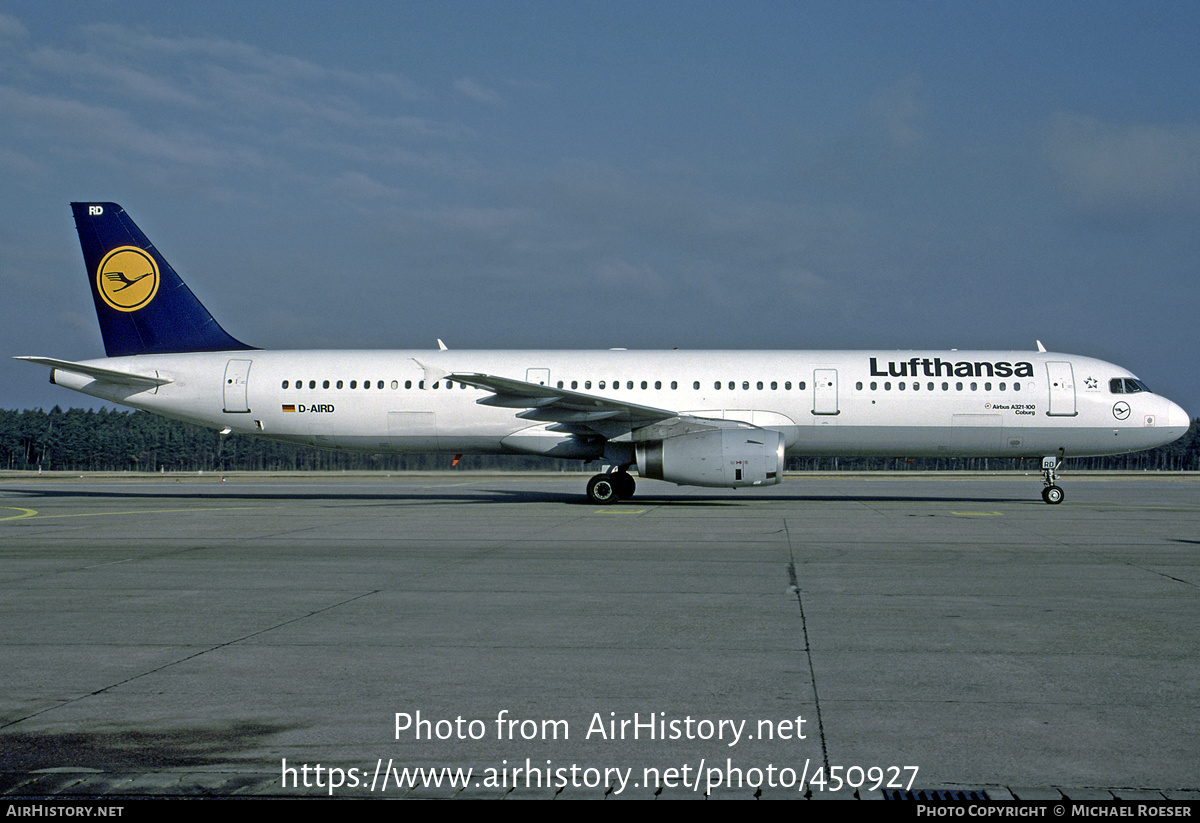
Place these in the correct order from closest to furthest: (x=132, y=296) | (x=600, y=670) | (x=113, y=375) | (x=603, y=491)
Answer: (x=600, y=670) < (x=603, y=491) < (x=113, y=375) < (x=132, y=296)

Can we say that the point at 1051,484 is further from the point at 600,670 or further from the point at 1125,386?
the point at 600,670

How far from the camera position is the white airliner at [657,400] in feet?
74.0

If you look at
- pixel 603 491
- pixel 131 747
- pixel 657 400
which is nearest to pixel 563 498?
pixel 603 491

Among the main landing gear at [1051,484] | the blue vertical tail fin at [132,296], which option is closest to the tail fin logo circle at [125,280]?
the blue vertical tail fin at [132,296]

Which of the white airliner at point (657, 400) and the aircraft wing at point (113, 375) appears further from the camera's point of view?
the aircraft wing at point (113, 375)

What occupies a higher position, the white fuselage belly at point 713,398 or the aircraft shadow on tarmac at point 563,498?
the white fuselage belly at point 713,398

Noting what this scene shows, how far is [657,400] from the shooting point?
22.9 metres

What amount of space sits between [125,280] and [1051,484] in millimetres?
24291

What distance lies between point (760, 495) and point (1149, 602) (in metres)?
18.0

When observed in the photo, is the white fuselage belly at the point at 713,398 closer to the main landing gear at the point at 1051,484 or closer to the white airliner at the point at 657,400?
the white airliner at the point at 657,400

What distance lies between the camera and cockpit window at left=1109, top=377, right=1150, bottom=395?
2284 centimetres

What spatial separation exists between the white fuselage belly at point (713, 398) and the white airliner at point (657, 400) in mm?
34
